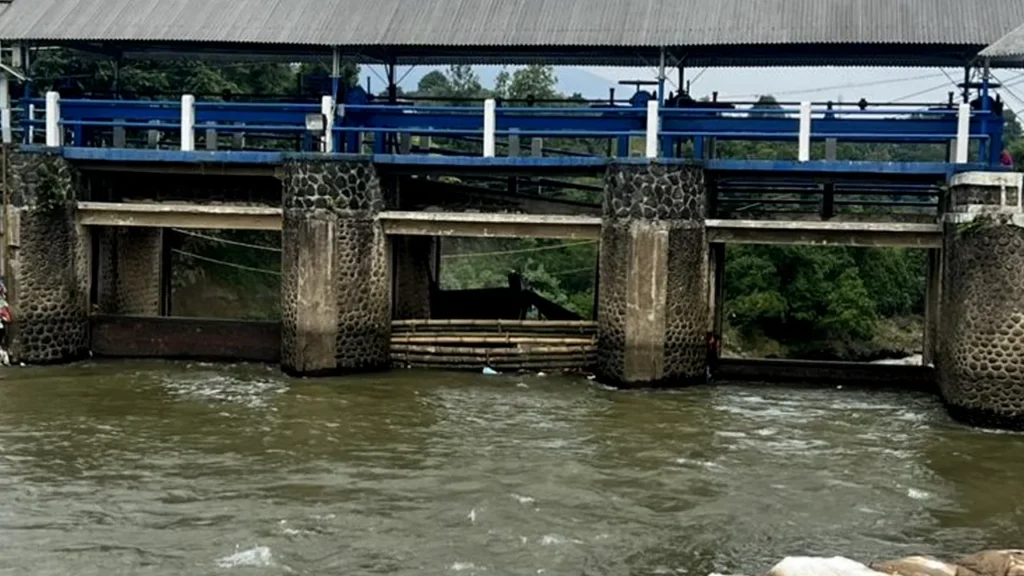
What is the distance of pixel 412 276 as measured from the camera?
2175 centimetres

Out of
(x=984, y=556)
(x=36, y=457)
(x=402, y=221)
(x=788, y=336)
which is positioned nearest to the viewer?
(x=984, y=556)

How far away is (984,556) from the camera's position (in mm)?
8828

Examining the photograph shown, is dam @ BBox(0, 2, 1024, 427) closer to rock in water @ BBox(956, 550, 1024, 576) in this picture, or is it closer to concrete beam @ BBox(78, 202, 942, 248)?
concrete beam @ BBox(78, 202, 942, 248)

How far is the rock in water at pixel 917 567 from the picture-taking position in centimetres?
853

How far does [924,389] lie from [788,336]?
15.3 meters

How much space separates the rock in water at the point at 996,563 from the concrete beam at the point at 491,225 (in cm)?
984

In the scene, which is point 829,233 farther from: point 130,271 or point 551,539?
point 130,271

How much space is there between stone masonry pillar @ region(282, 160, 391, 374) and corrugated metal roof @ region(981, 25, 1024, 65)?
8771 mm

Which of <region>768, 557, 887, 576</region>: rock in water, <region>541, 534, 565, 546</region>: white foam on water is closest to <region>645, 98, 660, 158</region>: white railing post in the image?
<region>541, 534, 565, 546</region>: white foam on water

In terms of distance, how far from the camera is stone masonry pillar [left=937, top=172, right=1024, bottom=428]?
14.5 metres

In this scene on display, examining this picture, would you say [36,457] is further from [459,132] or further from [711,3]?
[711,3]

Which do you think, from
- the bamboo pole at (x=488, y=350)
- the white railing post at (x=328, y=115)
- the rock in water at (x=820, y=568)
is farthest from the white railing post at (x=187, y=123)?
the rock in water at (x=820, y=568)

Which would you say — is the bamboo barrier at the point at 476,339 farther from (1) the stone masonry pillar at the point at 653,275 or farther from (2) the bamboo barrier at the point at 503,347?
(1) the stone masonry pillar at the point at 653,275

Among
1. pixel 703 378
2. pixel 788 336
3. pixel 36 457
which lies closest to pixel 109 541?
pixel 36 457
